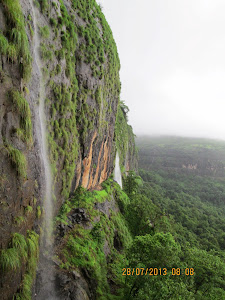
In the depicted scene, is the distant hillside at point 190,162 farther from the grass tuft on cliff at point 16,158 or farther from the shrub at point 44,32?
the grass tuft on cliff at point 16,158

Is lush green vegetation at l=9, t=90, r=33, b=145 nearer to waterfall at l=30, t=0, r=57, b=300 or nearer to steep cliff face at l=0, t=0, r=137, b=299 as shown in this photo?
steep cliff face at l=0, t=0, r=137, b=299

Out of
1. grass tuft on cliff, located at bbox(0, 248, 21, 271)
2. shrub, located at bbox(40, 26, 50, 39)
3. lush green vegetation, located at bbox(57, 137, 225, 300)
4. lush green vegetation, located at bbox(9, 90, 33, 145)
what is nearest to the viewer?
grass tuft on cliff, located at bbox(0, 248, 21, 271)

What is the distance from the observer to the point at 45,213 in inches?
398

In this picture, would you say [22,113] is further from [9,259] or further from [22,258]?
[22,258]

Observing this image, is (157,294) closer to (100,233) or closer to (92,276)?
(92,276)

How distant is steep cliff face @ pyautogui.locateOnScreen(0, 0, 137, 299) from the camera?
243 inches

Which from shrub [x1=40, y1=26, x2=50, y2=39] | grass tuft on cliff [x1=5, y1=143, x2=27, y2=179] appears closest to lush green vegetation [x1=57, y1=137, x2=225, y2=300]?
grass tuft on cliff [x1=5, y1=143, x2=27, y2=179]

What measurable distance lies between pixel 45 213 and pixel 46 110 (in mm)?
6052

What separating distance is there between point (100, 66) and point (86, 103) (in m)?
4.63

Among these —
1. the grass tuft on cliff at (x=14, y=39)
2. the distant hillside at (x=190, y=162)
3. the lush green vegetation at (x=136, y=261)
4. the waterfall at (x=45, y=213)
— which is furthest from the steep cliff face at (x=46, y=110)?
the distant hillside at (x=190, y=162)

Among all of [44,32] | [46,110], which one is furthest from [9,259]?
[44,32]

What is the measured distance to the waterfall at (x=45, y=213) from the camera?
8.54 metres

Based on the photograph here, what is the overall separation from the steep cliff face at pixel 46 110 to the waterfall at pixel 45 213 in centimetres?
29

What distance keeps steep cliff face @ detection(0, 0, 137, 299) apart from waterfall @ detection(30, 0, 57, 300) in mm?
290
